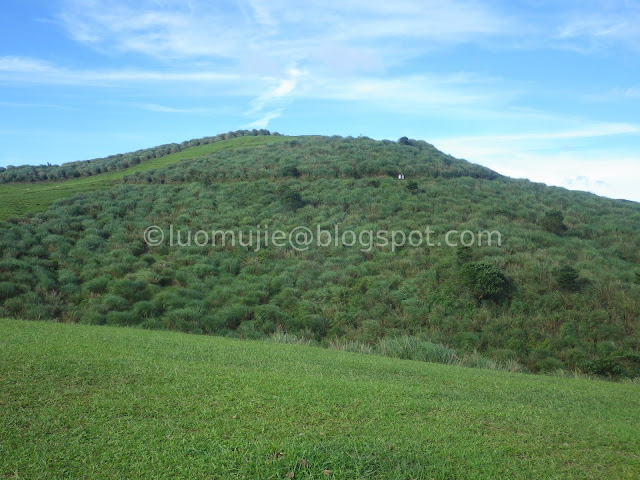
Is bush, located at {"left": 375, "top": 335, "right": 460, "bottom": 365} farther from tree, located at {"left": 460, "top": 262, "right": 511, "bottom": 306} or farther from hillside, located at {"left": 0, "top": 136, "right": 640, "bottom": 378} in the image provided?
tree, located at {"left": 460, "top": 262, "right": 511, "bottom": 306}

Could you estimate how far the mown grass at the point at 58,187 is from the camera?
2395 cm

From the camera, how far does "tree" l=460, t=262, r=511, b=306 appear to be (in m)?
16.5

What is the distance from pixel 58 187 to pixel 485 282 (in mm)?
28089

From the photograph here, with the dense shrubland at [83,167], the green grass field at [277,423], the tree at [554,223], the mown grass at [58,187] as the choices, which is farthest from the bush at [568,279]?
the dense shrubland at [83,167]

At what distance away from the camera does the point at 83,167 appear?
4162 cm

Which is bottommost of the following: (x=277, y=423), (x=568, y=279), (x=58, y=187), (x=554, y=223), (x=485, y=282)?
(x=485, y=282)

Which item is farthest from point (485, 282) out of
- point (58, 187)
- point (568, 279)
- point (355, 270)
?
point (58, 187)

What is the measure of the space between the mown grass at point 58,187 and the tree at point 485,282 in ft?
66.7

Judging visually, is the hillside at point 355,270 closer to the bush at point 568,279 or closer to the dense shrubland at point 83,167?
the bush at point 568,279

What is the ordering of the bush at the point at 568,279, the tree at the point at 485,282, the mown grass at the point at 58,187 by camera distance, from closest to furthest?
1. the tree at the point at 485,282
2. the bush at the point at 568,279
3. the mown grass at the point at 58,187

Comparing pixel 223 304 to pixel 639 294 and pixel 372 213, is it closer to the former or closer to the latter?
pixel 372 213

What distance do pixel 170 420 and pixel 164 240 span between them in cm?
1853

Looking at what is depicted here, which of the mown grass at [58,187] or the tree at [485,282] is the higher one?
the mown grass at [58,187]

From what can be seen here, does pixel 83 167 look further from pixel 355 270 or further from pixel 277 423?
pixel 277 423
